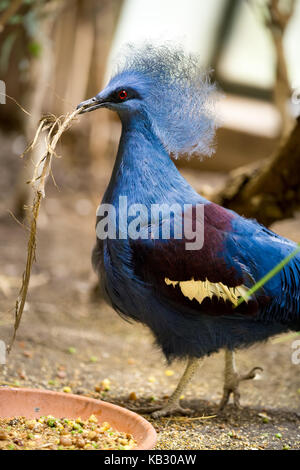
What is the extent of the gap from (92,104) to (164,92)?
0.28m

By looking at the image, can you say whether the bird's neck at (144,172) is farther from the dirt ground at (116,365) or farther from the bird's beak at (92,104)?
the dirt ground at (116,365)

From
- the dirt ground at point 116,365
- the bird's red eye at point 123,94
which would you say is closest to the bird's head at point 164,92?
the bird's red eye at point 123,94

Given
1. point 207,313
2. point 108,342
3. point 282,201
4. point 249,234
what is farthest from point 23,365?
point 282,201

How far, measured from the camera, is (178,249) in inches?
91.3

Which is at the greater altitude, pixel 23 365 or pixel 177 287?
pixel 177 287

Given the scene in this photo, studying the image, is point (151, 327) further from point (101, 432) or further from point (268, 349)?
point (268, 349)

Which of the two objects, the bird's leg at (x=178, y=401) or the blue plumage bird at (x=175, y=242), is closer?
the blue plumage bird at (x=175, y=242)

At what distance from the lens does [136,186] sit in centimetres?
240

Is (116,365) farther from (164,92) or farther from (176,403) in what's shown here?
(164,92)

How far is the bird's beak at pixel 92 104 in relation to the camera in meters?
2.33

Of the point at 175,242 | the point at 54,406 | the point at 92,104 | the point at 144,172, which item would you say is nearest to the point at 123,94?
the point at 92,104

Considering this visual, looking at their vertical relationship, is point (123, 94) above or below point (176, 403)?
above

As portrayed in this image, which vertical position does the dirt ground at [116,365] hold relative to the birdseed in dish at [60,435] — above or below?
below
